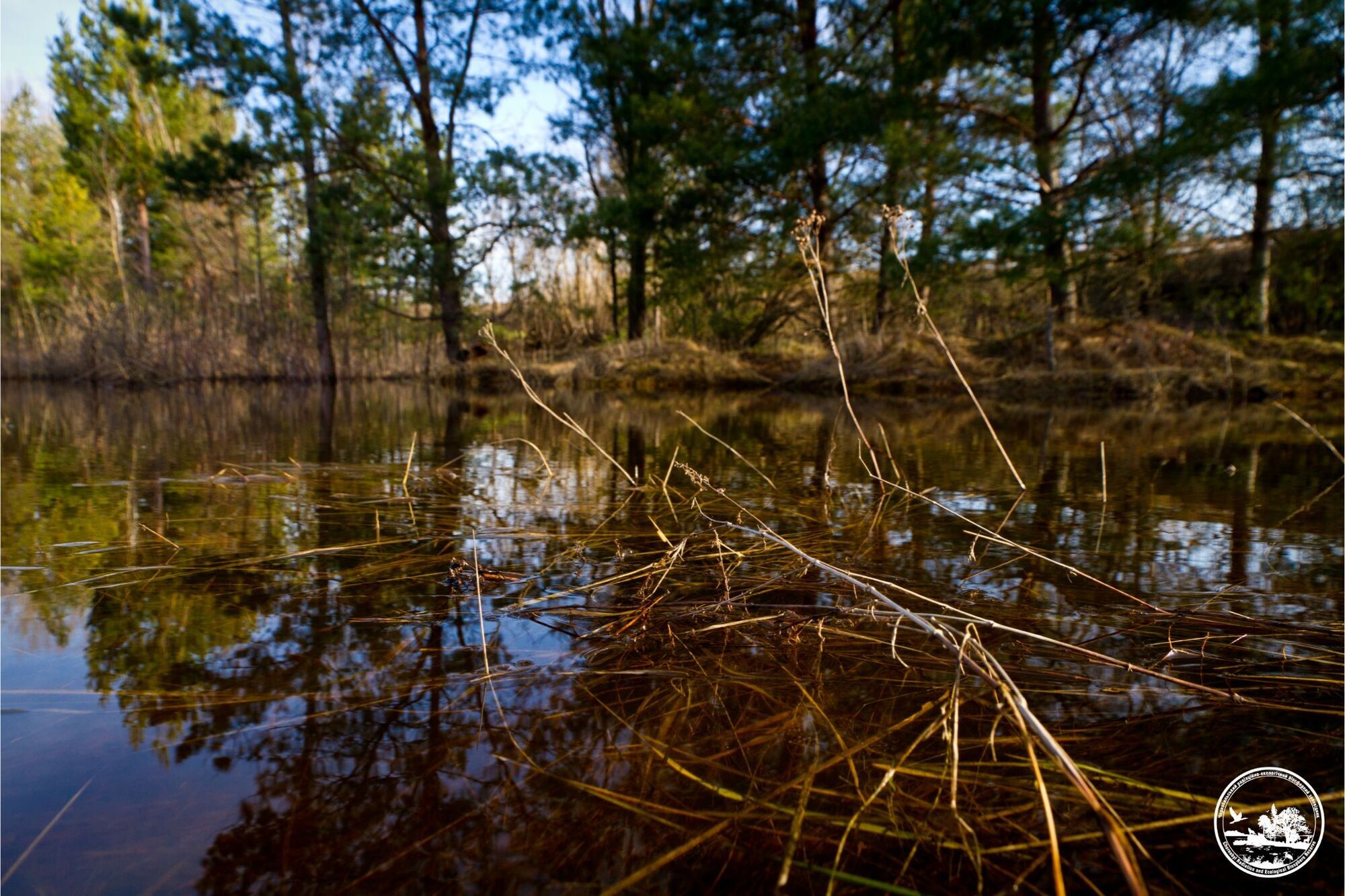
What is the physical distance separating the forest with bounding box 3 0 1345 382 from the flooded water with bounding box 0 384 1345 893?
661 centimetres

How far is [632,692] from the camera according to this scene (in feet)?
3.76

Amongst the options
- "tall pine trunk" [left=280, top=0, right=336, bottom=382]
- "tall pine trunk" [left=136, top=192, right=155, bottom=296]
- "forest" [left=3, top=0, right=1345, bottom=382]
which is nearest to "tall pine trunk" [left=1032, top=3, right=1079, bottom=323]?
"forest" [left=3, top=0, right=1345, bottom=382]

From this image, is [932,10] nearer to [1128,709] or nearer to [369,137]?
[369,137]

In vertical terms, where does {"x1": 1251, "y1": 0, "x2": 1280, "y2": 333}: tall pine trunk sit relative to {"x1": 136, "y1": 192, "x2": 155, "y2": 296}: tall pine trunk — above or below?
below

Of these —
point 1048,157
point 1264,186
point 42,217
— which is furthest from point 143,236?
point 1264,186

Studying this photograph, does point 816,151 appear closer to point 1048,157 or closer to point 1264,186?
point 1048,157

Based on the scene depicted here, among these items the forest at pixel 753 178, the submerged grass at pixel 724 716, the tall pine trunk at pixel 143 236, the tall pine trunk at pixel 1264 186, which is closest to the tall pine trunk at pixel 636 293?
the forest at pixel 753 178

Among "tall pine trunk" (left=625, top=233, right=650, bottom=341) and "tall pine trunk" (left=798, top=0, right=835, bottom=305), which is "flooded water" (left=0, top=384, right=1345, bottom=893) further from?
"tall pine trunk" (left=625, top=233, right=650, bottom=341)

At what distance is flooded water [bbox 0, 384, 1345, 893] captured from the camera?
30.3 inches

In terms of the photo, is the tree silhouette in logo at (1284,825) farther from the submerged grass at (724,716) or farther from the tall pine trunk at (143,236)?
the tall pine trunk at (143,236)

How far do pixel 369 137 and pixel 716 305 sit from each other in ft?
23.8

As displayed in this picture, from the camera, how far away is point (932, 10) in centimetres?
919

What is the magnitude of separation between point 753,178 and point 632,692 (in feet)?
36.7

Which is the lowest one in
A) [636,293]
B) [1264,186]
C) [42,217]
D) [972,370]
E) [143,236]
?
[972,370]
